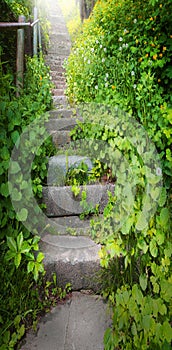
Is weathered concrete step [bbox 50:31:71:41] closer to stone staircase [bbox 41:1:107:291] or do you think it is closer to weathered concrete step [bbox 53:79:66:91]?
weathered concrete step [bbox 53:79:66:91]

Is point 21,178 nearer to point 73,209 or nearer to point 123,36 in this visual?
point 73,209

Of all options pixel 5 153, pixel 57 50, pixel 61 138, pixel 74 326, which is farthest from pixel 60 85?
pixel 74 326

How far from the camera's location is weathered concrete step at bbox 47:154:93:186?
2229mm

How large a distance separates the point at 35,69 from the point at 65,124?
1332mm

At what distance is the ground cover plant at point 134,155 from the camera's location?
3.60 feet

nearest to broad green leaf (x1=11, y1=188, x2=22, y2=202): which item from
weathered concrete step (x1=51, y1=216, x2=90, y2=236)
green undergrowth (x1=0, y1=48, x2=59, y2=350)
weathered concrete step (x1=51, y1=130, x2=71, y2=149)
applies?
green undergrowth (x1=0, y1=48, x2=59, y2=350)

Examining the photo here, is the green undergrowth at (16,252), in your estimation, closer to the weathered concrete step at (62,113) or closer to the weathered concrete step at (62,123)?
the weathered concrete step at (62,123)

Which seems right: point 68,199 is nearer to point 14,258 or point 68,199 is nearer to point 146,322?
point 14,258

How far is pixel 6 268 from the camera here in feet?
4.82

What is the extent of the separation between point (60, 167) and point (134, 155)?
0.66m

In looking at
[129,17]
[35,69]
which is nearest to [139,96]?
[129,17]

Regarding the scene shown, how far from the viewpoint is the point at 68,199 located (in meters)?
2.11

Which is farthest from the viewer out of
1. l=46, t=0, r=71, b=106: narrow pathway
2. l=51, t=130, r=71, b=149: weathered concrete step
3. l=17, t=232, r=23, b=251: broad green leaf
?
l=46, t=0, r=71, b=106: narrow pathway

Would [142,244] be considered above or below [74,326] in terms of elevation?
above
